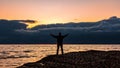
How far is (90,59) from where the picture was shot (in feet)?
111

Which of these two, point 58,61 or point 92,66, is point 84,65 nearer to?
point 92,66

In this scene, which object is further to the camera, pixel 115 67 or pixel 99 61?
pixel 99 61

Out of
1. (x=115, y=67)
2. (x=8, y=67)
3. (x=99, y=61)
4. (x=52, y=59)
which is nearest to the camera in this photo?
(x=115, y=67)

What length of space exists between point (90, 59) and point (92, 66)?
417cm

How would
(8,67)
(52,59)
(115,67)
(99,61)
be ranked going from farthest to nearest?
(8,67) → (52,59) → (99,61) → (115,67)

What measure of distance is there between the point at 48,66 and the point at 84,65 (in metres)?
2.91

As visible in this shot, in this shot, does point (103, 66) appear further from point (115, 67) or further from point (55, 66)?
point (55, 66)

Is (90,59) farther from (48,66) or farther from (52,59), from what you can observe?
(48,66)

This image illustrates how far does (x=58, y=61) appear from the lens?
108 feet

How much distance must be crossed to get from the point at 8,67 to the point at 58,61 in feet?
51.0

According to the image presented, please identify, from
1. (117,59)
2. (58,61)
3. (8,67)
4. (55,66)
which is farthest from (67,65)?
(8,67)

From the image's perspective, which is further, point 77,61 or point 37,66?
point 77,61

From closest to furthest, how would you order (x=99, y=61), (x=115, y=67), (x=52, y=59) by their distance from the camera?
(x=115, y=67), (x=99, y=61), (x=52, y=59)

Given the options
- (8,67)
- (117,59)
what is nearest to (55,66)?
(117,59)
